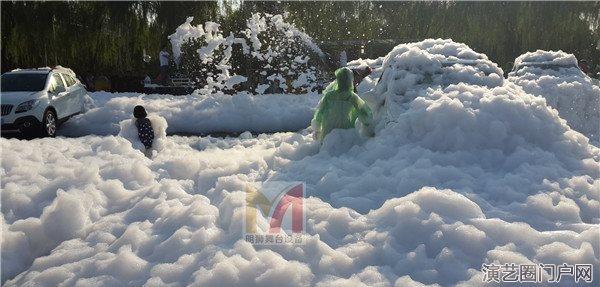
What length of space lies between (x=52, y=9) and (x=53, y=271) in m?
25.6

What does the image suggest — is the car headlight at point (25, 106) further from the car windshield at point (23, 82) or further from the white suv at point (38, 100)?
the car windshield at point (23, 82)

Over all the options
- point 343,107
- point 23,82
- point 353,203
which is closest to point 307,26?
point 23,82

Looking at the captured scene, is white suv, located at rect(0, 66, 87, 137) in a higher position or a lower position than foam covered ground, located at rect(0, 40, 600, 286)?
higher

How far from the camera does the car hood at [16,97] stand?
10.9 metres

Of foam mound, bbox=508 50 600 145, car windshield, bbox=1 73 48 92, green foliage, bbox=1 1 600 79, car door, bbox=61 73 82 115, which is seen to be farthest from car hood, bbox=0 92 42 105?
foam mound, bbox=508 50 600 145

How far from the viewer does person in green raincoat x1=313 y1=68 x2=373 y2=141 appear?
6941 mm

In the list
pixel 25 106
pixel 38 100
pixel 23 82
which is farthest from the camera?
pixel 23 82

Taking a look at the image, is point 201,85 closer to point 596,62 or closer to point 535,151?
point 535,151

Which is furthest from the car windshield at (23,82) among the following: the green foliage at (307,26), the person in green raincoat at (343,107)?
the green foliage at (307,26)

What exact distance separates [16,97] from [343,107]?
8574mm

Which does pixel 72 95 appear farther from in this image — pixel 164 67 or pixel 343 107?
pixel 164 67

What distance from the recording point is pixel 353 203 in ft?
16.0

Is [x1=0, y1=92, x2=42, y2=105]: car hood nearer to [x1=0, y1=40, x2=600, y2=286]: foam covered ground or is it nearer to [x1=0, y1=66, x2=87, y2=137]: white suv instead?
[x1=0, y1=66, x2=87, y2=137]: white suv

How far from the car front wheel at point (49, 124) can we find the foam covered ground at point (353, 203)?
161 inches
